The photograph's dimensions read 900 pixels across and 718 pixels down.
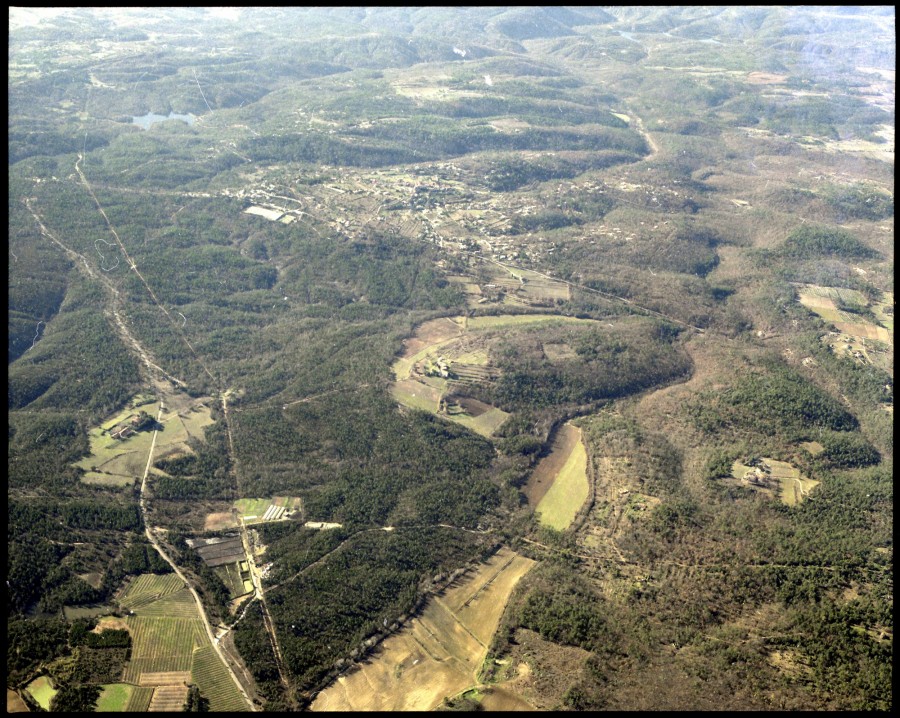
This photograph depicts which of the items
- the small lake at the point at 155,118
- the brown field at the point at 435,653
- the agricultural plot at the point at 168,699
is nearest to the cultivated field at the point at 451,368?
the brown field at the point at 435,653

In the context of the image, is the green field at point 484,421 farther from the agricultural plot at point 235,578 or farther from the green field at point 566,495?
the agricultural plot at point 235,578

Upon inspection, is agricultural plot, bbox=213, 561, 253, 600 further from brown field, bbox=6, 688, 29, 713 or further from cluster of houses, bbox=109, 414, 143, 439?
cluster of houses, bbox=109, 414, 143, 439

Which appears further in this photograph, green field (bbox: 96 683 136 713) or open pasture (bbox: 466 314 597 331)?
open pasture (bbox: 466 314 597 331)

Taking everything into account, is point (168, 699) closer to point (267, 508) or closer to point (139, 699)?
point (139, 699)

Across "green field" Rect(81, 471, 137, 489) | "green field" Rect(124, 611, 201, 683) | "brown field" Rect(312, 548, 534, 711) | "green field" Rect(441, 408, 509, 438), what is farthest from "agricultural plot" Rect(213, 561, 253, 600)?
"green field" Rect(441, 408, 509, 438)

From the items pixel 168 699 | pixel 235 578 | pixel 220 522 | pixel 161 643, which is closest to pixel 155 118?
pixel 220 522
